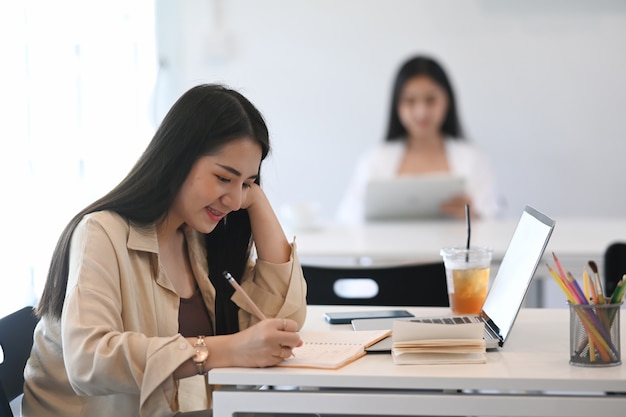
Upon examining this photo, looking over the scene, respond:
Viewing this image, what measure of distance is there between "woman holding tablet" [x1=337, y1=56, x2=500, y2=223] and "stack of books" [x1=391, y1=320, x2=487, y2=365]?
9.57ft

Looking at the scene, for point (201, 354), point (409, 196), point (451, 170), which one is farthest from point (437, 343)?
point (451, 170)

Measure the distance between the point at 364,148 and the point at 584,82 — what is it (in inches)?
46.0

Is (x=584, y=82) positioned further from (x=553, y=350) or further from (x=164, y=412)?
(x=164, y=412)

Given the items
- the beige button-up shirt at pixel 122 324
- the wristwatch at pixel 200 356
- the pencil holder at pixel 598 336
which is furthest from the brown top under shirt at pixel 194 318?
the pencil holder at pixel 598 336

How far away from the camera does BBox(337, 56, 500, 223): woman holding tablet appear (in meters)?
4.44

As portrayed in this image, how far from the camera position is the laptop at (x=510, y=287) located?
151cm

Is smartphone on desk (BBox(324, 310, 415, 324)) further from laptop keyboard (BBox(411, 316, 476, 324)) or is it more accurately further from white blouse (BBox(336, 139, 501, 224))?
white blouse (BBox(336, 139, 501, 224))

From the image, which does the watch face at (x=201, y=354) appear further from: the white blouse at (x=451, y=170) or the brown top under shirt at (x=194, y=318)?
the white blouse at (x=451, y=170)

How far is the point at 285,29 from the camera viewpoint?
4656mm

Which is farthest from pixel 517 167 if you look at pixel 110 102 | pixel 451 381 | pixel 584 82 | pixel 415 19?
pixel 451 381

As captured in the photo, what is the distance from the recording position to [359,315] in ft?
6.15

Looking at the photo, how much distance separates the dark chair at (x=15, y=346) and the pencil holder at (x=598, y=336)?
3.23 feet

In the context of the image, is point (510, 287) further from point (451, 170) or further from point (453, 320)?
point (451, 170)

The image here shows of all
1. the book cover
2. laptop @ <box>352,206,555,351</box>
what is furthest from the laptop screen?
the book cover
